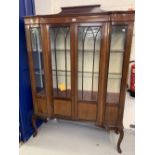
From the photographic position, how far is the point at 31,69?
2109 mm

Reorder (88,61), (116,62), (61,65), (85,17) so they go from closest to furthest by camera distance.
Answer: (85,17) < (116,62) < (88,61) < (61,65)

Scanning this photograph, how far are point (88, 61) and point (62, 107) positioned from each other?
27.2 inches

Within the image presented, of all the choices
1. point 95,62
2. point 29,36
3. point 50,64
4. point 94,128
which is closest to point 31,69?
point 50,64

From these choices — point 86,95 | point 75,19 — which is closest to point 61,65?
point 86,95

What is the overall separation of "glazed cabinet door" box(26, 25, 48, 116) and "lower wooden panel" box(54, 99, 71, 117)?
0.15 meters

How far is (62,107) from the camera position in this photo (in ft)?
6.96

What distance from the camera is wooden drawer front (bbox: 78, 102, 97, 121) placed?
79.0 inches

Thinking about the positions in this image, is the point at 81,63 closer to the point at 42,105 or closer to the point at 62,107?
the point at 62,107

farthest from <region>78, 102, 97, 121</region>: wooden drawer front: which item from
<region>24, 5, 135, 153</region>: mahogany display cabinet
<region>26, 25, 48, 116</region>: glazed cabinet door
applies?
<region>26, 25, 48, 116</region>: glazed cabinet door

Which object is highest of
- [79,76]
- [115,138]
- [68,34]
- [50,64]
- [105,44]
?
[68,34]

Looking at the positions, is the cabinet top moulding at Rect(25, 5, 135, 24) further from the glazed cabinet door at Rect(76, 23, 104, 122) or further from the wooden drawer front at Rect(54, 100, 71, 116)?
the wooden drawer front at Rect(54, 100, 71, 116)
